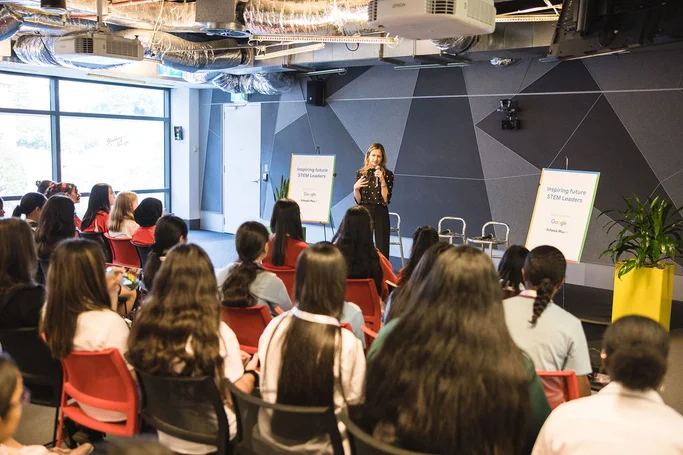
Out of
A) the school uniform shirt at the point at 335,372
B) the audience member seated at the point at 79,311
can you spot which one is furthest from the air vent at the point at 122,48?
the school uniform shirt at the point at 335,372

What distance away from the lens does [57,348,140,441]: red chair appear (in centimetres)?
244

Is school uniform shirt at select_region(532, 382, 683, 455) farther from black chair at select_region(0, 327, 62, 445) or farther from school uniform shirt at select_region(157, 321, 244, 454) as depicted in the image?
black chair at select_region(0, 327, 62, 445)

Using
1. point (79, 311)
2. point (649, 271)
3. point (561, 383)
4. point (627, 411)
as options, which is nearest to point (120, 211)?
point (79, 311)

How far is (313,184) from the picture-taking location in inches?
301

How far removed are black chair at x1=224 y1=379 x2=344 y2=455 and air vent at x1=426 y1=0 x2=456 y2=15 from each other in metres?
2.54

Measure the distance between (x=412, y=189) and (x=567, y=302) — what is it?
283 cm

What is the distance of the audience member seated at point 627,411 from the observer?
158 centimetres

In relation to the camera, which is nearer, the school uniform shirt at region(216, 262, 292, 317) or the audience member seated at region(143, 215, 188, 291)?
the school uniform shirt at region(216, 262, 292, 317)

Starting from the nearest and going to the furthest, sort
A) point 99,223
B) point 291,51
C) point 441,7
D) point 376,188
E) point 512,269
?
1. point 512,269
2. point 441,7
3. point 99,223
4. point 376,188
5. point 291,51

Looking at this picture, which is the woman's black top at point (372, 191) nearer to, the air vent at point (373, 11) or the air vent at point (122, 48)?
the air vent at point (122, 48)

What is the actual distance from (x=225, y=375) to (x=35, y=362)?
1002 mm

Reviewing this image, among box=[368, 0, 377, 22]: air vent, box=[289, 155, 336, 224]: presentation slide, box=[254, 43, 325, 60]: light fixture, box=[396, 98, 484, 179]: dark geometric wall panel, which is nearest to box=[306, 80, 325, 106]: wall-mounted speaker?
box=[254, 43, 325, 60]: light fixture

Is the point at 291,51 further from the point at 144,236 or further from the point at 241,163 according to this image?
the point at 144,236

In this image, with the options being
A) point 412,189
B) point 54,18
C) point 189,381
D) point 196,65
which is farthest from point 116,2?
point 189,381
